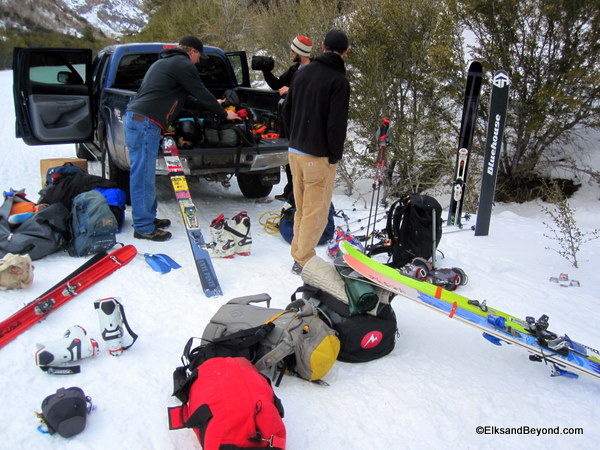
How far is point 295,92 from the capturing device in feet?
12.0

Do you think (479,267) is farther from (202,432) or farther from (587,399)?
(202,432)

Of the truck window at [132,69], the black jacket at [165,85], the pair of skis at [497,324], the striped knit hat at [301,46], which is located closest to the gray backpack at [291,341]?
the pair of skis at [497,324]

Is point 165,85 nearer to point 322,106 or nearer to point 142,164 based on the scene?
point 142,164

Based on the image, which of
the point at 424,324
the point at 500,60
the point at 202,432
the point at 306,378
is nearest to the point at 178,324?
the point at 306,378

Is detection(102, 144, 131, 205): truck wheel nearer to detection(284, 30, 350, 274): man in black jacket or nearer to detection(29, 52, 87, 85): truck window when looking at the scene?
detection(29, 52, 87, 85): truck window

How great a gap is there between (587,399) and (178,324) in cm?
253

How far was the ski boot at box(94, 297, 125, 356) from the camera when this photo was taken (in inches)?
108

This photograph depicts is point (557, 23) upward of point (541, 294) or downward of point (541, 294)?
upward

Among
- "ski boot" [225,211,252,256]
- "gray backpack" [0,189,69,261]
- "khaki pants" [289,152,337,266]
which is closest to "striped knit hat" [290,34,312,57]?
"khaki pants" [289,152,337,266]

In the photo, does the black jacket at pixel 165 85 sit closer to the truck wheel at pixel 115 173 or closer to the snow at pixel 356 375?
the truck wheel at pixel 115 173

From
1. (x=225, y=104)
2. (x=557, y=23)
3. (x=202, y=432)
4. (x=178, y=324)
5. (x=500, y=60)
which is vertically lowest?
(x=178, y=324)

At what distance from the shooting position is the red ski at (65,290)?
2.93 m

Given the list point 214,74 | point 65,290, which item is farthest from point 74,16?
point 65,290

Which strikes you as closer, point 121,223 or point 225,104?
point 121,223
